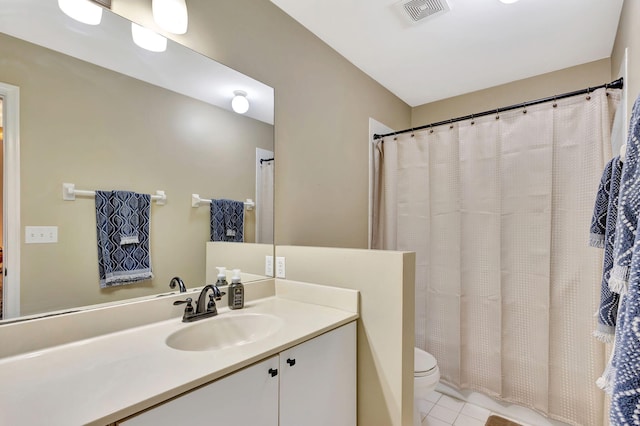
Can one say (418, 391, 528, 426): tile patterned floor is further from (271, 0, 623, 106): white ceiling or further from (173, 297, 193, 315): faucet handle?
(271, 0, 623, 106): white ceiling

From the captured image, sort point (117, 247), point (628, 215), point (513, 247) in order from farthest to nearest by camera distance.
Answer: point (513, 247) < point (117, 247) < point (628, 215)

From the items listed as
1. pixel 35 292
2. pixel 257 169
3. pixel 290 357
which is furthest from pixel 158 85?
pixel 290 357

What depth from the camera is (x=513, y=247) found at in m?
1.90

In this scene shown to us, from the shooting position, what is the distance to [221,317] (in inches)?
50.6

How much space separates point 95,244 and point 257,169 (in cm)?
82

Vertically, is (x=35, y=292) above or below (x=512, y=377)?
above

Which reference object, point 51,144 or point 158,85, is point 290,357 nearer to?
point 51,144

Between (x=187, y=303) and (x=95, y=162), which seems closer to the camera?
(x=95, y=162)

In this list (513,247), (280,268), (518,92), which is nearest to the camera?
(280,268)

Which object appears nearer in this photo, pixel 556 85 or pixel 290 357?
pixel 290 357

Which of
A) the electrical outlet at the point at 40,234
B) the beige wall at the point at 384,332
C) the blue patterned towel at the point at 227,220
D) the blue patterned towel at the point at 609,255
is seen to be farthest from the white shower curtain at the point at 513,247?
the electrical outlet at the point at 40,234

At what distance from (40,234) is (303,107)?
1.45 m

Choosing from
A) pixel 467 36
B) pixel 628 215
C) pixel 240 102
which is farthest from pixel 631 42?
pixel 240 102

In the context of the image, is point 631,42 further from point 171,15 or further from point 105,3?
point 105,3
